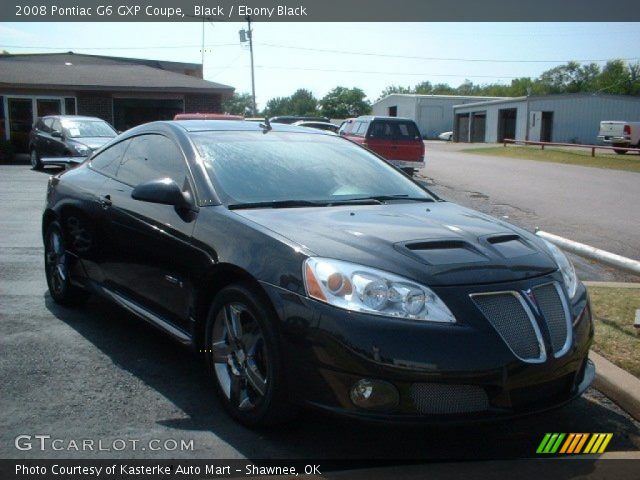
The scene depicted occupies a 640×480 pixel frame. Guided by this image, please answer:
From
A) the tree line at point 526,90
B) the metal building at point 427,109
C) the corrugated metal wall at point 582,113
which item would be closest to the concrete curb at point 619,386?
the corrugated metal wall at point 582,113

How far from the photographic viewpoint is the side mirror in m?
4.27

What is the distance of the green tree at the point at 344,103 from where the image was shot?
103m

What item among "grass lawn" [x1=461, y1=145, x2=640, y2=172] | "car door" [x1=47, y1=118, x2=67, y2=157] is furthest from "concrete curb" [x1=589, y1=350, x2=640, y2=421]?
"grass lawn" [x1=461, y1=145, x2=640, y2=172]

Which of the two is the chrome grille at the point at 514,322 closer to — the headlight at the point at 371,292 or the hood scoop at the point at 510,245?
the headlight at the point at 371,292

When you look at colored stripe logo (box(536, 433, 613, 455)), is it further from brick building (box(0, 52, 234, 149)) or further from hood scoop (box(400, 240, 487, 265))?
brick building (box(0, 52, 234, 149))

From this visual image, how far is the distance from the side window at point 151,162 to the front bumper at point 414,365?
1.70 m

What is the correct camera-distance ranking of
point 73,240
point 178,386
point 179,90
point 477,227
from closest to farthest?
point 477,227 < point 178,386 < point 73,240 < point 179,90

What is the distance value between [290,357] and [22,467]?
1.31m


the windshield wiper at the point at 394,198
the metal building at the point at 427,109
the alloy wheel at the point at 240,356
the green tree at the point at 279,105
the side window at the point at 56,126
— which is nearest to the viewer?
the alloy wheel at the point at 240,356

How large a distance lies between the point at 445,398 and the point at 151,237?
7.37ft

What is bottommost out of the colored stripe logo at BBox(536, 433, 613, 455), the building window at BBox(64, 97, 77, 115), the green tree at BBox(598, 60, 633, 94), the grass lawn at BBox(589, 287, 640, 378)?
the colored stripe logo at BBox(536, 433, 613, 455)

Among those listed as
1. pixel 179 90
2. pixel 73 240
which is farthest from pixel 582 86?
pixel 73 240

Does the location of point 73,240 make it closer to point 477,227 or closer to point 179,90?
point 477,227

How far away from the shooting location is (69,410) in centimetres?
396
